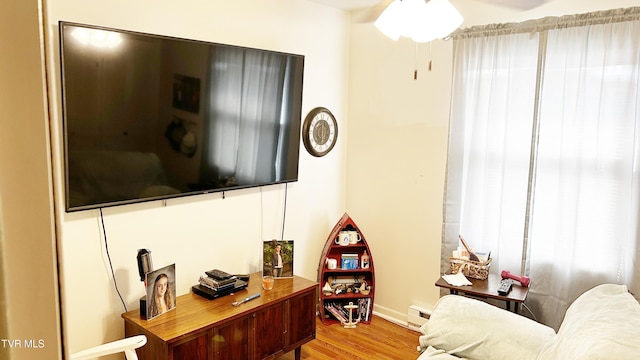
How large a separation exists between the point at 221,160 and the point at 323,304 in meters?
1.60

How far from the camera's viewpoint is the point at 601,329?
1.84 metres

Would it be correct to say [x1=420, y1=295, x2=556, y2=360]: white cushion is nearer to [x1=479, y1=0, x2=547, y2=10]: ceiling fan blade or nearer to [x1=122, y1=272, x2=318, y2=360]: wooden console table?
[x1=122, y1=272, x2=318, y2=360]: wooden console table

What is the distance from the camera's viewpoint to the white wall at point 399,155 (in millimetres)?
3613

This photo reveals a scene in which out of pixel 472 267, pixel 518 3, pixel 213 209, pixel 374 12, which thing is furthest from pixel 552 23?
pixel 213 209

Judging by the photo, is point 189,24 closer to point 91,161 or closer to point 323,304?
point 91,161

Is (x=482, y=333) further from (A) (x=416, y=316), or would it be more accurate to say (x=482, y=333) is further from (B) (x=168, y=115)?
(B) (x=168, y=115)

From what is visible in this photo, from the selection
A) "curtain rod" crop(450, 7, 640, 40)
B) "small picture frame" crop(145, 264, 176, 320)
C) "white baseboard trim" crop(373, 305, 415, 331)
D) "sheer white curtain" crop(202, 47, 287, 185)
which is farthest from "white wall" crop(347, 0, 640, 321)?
"small picture frame" crop(145, 264, 176, 320)

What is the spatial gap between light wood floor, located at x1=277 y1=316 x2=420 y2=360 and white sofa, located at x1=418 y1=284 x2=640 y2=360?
920 mm

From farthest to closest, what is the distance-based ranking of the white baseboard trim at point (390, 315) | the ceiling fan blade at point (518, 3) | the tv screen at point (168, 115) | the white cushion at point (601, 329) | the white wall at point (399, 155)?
the white baseboard trim at point (390, 315)
the white wall at point (399, 155)
the ceiling fan blade at point (518, 3)
the tv screen at point (168, 115)
the white cushion at point (601, 329)

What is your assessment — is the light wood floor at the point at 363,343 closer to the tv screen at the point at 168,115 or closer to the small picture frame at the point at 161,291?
the small picture frame at the point at 161,291

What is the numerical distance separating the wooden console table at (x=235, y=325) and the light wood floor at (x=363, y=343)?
247mm

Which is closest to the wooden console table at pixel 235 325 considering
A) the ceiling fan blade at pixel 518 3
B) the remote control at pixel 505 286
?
the remote control at pixel 505 286

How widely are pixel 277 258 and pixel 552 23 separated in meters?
2.39

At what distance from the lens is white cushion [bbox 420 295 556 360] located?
2295 millimetres
